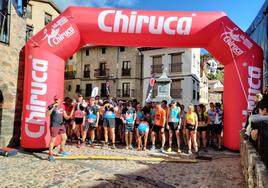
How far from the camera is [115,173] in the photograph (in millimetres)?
5758

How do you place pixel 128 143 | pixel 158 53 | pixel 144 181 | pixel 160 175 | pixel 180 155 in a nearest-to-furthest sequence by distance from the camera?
pixel 144 181 → pixel 160 175 → pixel 180 155 → pixel 128 143 → pixel 158 53

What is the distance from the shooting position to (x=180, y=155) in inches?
309

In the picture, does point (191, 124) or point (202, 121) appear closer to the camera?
point (191, 124)

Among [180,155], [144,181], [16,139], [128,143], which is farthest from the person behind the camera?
[128,143]

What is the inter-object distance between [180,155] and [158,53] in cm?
2324

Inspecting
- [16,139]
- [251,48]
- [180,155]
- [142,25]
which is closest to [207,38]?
[251,48]

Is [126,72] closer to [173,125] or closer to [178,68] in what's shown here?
[178,68]

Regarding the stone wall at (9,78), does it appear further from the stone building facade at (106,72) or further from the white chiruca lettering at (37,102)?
the stone building facade at (106,72)

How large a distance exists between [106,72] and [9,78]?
2607 centimetres

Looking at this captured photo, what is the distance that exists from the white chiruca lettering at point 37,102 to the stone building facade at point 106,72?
22.3 m

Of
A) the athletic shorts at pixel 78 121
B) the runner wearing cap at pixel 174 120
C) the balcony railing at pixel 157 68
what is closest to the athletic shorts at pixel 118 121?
the athletic shorts at pixel 78 121

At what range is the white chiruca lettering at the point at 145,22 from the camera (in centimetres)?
792

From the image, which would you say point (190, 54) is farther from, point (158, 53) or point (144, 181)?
point (144, 181)

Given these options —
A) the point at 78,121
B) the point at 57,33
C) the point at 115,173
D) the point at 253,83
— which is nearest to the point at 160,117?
the point at 78,121
